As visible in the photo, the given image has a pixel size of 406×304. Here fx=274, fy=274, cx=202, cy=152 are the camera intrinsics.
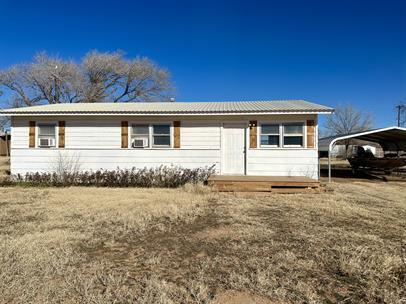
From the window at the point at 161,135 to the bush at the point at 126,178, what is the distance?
0.98 meters

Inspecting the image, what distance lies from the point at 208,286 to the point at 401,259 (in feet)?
8.64

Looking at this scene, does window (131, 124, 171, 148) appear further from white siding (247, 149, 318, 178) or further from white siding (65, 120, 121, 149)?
white siding (247, 149, 318, 178)

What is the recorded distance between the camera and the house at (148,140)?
1084 cm

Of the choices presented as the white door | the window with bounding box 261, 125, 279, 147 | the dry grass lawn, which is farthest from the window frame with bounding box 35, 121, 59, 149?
the window with bounding box 261, 125, 279, 147

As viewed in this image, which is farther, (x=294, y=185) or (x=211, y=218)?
(x=294, y=185)

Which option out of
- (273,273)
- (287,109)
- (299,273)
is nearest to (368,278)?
(299,273)

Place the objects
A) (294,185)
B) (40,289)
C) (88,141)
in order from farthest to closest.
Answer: (88,141) → (294,185) → (40,289)

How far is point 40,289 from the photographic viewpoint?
286 cm

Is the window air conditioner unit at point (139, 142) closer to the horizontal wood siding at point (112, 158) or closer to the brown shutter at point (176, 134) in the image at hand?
the horizontal wood siding at point (112, 158)

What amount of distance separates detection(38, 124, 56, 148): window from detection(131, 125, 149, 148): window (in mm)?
3251

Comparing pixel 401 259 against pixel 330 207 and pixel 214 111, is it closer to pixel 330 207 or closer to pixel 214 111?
pixel 330 207

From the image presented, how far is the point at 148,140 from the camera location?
11.1 metres

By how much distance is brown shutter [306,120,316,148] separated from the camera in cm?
1053

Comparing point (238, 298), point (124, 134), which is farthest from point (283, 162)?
point (238, 298)
